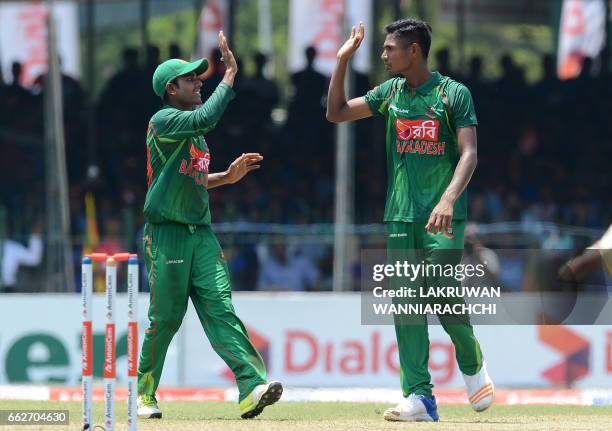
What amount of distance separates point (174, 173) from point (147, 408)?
4.64 ft

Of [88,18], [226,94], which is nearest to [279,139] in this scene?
[88,18]

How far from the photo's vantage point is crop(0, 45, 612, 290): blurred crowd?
1845 cm

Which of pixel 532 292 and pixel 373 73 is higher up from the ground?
pixel 373 73

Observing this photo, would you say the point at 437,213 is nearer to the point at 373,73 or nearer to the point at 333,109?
the point at 333,109

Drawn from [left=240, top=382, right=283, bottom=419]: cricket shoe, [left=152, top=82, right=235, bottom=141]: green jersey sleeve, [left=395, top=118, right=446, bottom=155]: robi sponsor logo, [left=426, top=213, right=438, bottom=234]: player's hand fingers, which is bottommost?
[left=240, top=382, right=283, bottom=419]: cricket shoe

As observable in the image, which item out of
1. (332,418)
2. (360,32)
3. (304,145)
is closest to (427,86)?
(360,32)

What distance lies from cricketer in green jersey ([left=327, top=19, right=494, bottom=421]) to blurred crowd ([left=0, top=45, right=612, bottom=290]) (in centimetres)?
959

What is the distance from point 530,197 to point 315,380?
6.72 m

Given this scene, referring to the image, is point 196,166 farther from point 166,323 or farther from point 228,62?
point 166,323

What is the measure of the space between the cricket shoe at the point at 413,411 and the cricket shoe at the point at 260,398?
666 millimetres

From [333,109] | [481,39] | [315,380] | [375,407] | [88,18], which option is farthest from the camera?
[481,39]

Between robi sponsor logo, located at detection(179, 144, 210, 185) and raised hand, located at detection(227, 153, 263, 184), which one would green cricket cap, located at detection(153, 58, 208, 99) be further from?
raised hand, located at detection(227, 153, 263, 184)

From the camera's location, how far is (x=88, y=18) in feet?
80.2

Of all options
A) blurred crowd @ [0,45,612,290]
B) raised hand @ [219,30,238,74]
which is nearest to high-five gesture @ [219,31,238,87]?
raised hand @ [219,30,238,74]
